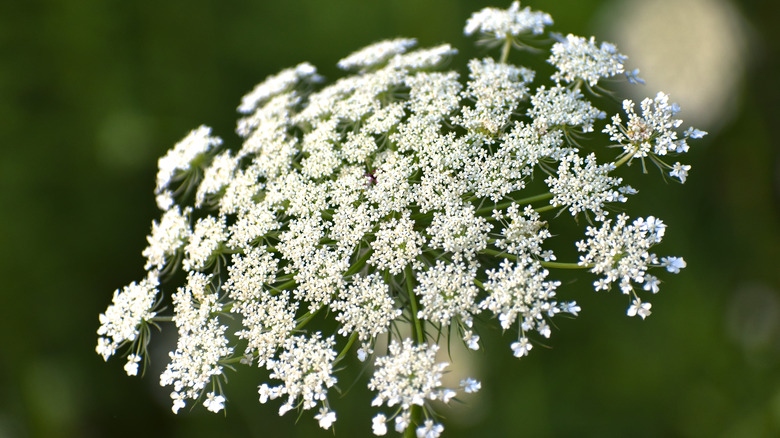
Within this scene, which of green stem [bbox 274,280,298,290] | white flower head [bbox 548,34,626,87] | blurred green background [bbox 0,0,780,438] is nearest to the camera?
green stem [bbox 274,280,298,290]

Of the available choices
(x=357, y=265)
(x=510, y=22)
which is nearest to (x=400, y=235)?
(x=357, y=265)

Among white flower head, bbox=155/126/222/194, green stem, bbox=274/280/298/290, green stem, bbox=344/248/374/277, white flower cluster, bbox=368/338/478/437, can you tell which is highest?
white flower head, bbox=155/126/222/194

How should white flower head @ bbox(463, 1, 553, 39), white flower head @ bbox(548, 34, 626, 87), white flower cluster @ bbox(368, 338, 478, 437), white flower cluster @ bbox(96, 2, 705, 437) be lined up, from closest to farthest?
white flower cluster @ bbox(368, 338, 478, 437)
white flower cluster @ bbox(96, 2, 705, 437)
white flower head @ bbox(548, 34, 626, 87)
white flower head @ bbox(463, 1, 553, 39)

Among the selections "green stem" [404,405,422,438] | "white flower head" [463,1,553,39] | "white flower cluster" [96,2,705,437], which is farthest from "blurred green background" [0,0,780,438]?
"white flower cluster" [96,2,705,437]

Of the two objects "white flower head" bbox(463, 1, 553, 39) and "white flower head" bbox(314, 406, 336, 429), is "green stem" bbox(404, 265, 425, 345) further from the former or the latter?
"white flower head" bbox(463, 1, 553, 39)

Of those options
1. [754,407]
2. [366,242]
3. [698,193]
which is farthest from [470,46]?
[754,407]

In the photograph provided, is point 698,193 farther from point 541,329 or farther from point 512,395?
point 541,329
